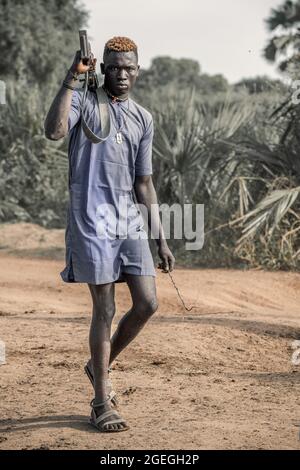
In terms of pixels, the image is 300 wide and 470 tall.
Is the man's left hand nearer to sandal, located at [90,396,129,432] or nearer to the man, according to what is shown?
the man

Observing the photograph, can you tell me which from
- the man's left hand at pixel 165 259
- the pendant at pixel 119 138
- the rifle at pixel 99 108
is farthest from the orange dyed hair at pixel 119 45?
the man's left hand at pixel 165 259

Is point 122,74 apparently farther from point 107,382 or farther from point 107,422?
point 107,422

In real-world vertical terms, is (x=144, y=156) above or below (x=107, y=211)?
above

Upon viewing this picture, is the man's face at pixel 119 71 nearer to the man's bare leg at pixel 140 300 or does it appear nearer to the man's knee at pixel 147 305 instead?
the man's bare leg at pixel 140 300

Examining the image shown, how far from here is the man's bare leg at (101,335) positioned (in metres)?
4.77

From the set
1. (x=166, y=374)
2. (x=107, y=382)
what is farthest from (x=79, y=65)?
(x=166, y=374)

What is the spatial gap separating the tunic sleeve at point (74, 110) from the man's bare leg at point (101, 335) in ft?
2.58

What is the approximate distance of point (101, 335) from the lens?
4.79 meters

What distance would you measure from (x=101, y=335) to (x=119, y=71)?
1283 millimetres

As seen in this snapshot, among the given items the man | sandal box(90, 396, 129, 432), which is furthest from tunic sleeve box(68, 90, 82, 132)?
sandal box(90, 396, 129, 432)

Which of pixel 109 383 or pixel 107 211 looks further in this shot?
pixel 109 383

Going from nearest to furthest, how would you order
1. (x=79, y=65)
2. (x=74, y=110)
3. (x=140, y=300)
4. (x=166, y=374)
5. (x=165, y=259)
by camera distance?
(x=79, y=65)
(x=74, y=110)
(x=140, y=300)
(x=165, y=259)
(x=166, y=374)

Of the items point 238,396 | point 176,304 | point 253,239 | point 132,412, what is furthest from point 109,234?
point 253,239

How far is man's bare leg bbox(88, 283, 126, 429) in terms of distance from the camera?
15.6 ft
